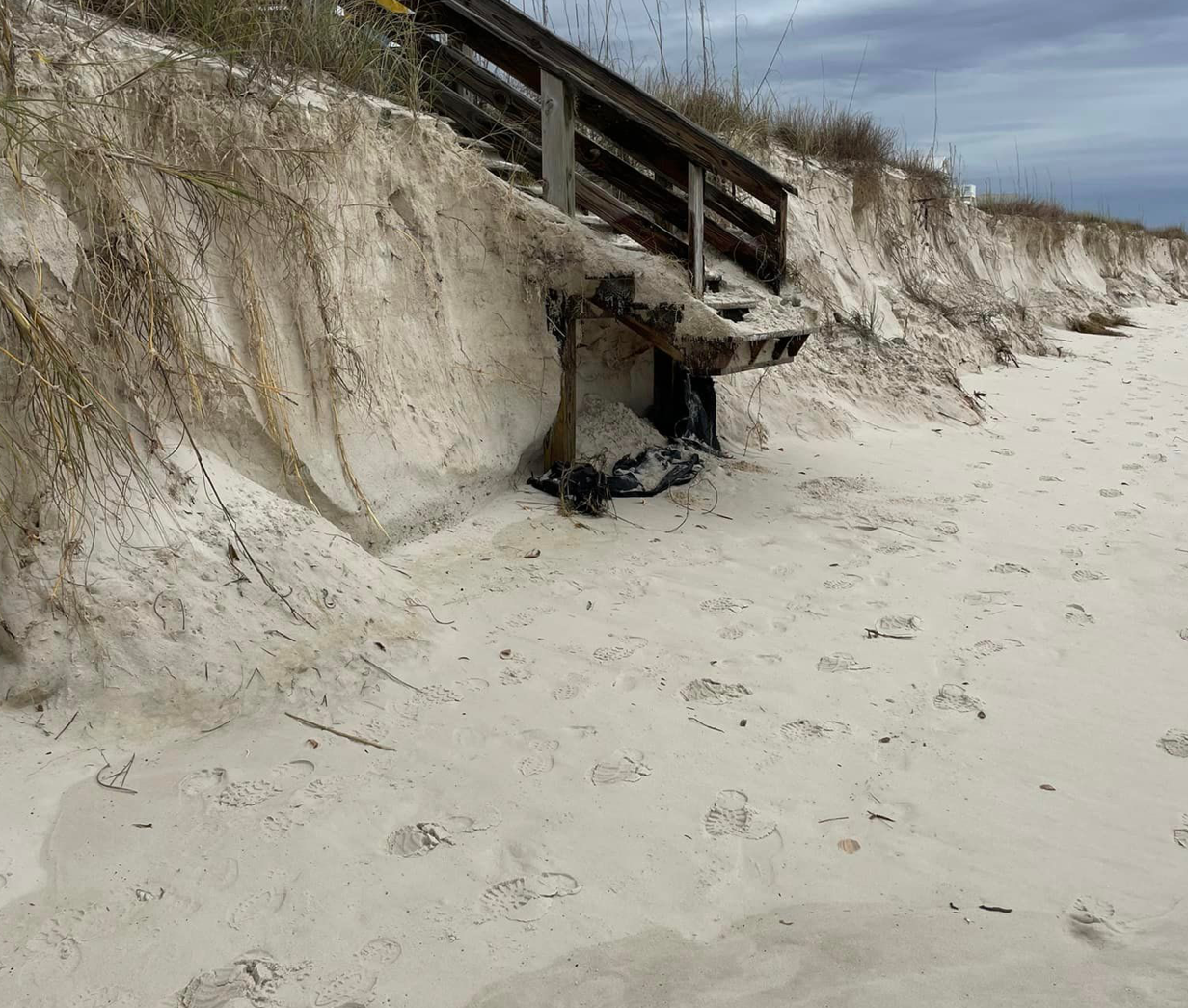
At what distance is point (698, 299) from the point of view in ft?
14.7

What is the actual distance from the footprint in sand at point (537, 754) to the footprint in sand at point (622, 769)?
0.43ft

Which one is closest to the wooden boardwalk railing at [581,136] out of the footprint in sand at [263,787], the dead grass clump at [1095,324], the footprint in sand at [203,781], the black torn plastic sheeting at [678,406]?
the black torn plastic sheeting at [678,406]

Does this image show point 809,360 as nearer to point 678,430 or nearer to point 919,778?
point 678,430

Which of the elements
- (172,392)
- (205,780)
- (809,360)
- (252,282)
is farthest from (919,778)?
(809,360)

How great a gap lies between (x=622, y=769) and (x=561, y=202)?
3.01 m

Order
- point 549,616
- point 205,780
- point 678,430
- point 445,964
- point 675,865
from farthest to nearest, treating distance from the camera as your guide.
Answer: point 678,430, point 549,616, point 205,780, point 675,865, point 445,964

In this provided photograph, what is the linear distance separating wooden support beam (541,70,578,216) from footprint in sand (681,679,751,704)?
8.57 feet

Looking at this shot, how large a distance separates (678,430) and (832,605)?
6.60ft

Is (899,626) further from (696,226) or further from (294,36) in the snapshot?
(294,36)

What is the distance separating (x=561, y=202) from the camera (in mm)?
4680

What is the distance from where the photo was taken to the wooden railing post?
4.56 m

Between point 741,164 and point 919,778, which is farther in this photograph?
Answer: point 741,164

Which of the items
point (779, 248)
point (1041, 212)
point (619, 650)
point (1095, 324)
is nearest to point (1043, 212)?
point (1041, 212)

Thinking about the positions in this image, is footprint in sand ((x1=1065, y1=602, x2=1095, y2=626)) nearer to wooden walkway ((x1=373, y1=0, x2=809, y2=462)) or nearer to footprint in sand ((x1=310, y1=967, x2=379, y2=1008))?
wooden walkway ((x1=373, y1=0, x2=809, y2=462))
